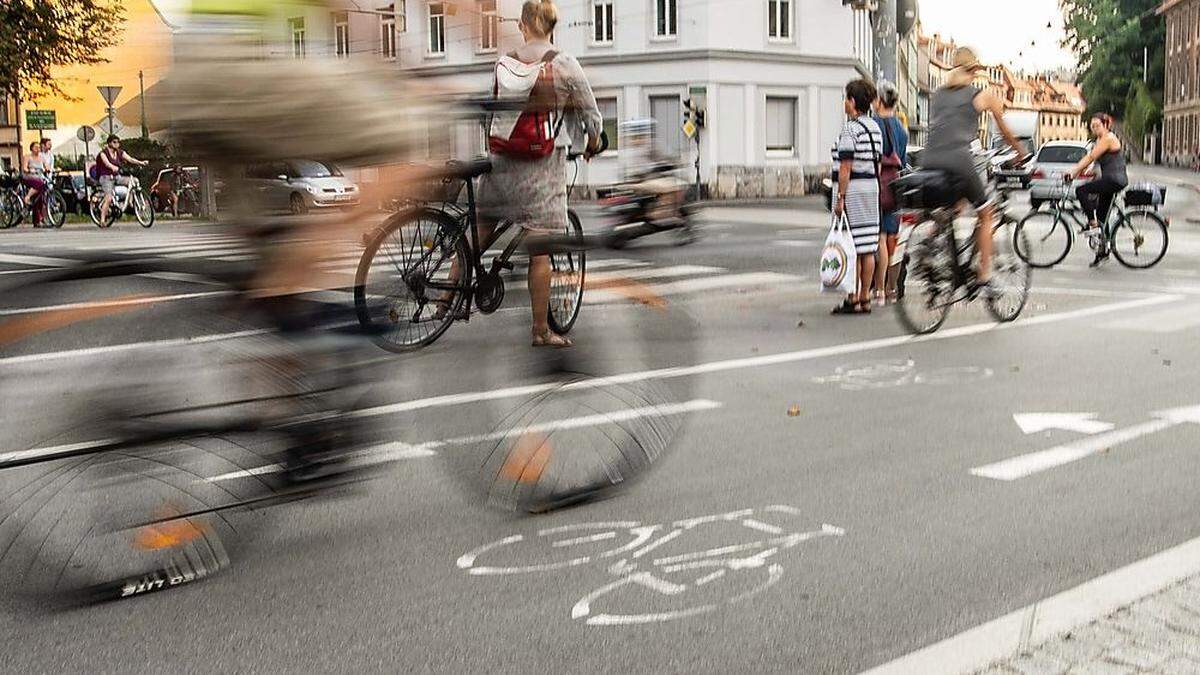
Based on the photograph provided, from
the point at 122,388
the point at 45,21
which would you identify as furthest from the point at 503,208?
the point at 45,21

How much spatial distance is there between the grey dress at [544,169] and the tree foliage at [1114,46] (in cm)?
9700

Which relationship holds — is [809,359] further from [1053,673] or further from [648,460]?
[1053,673]

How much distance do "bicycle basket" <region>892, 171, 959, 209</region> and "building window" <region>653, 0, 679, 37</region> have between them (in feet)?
120

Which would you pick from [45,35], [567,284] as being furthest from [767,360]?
[45,35]

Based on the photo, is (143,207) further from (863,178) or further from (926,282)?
(926,282)

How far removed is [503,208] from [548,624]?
5.85ft

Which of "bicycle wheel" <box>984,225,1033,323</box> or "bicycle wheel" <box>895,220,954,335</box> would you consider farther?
"bicycle wheel" <box>984,225,1033,323</box>

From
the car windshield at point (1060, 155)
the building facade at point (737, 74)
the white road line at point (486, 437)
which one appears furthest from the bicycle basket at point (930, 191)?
the building facade at point (737, 74)

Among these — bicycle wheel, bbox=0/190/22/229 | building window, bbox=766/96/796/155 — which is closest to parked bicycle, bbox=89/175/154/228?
bicycle wheel, bbox=0/190/22/229

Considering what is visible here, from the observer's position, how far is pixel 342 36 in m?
3.99

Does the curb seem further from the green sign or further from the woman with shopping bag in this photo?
the green sign

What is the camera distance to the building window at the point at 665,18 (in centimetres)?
4538

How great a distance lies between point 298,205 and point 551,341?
1.09m

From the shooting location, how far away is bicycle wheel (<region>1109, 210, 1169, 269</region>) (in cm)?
1520
